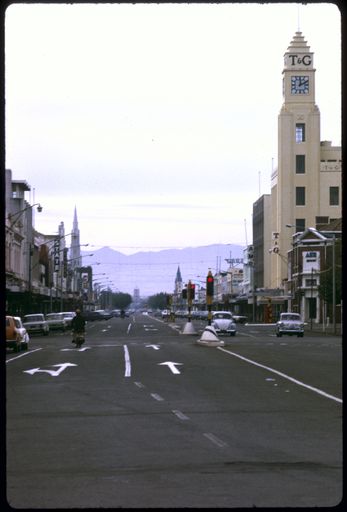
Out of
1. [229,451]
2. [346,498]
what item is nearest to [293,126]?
[229,451]

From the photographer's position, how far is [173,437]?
14.1 meters

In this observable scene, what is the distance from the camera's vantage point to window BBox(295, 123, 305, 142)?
123625 millimetres

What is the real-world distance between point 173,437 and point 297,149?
11169 centimetres

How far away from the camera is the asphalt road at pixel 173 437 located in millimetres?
9508

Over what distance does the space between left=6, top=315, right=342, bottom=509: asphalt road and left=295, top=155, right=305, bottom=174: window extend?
3781 inches

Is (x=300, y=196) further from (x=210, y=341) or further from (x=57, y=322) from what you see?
(x=210, y=341)

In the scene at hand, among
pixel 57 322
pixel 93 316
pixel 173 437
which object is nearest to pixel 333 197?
pixel 93 316

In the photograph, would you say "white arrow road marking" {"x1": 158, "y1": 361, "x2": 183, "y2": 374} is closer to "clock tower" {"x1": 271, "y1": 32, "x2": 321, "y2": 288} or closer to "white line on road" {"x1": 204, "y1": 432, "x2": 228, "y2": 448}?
"white line on road" {"x1": 204, "y1": 432, "x2": 228, "y2": 448}

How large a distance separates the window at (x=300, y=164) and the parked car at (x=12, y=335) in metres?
85.5

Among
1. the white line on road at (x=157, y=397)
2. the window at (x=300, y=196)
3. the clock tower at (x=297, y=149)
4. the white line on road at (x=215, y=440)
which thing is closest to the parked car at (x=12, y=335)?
the white line on road at (x=157, y=397)

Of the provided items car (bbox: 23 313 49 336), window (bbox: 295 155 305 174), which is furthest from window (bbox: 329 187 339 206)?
car (bbox: 23 313 49 336)

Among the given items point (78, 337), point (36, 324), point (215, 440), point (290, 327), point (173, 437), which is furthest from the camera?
point (36, 324)

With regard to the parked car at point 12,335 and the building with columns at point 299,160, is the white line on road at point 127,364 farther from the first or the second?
the building with columns at point 299,160

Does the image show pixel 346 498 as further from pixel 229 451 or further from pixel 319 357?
pixel 319 357
